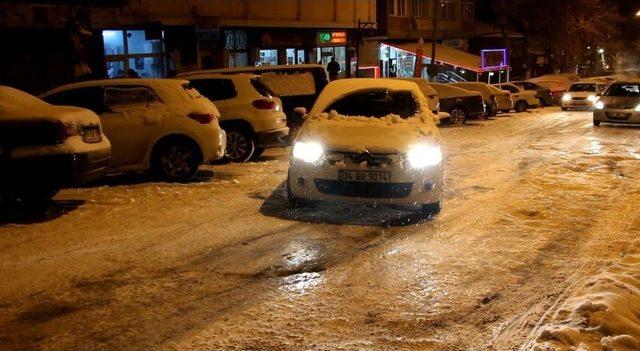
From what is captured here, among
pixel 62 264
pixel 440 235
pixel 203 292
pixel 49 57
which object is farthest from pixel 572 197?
pixel 49 57

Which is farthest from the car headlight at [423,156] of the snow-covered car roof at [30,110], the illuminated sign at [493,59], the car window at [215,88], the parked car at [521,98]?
the illuminated sign at [493,59]

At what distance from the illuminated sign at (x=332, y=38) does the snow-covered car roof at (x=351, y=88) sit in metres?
20.9

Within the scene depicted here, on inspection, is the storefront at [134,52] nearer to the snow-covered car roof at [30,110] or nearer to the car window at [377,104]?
the snow-covered car roof at [30,110]

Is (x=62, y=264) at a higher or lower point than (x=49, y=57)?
lower

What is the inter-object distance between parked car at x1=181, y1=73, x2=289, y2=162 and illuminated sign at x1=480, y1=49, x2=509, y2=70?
2795cm

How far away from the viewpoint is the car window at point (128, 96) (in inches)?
410

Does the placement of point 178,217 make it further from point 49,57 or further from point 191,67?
point 191,67

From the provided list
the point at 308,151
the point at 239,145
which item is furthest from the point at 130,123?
the point at 308,151

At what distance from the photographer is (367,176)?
25.3ft

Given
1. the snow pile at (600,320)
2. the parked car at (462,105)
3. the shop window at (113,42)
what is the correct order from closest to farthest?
the snow pile at (600,320) < the shop window at (113,42) < the parked car at (462,105)

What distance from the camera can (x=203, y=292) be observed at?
5512mm

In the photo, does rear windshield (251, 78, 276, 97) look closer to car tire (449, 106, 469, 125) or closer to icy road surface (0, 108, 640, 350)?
icy road surface (0, 108, 640, 350)

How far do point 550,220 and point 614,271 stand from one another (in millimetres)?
2136

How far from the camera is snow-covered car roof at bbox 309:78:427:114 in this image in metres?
9.49
